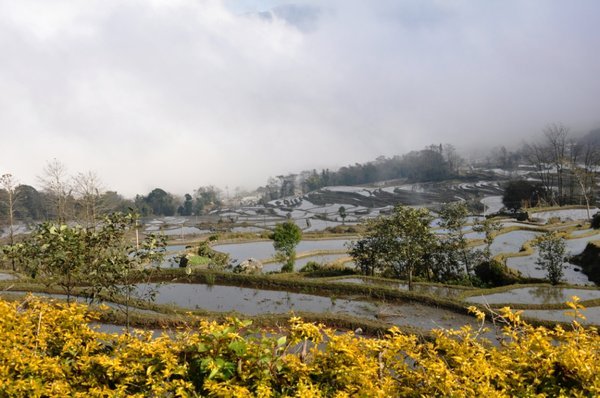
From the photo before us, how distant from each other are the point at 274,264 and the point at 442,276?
37.5ft

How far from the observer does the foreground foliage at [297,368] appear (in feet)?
10.4

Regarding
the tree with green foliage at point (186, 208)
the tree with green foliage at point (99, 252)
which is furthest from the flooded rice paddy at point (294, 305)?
the tree with green foliage at point (186, 208)

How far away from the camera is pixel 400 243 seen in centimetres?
2086

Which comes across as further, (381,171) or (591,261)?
(381,171)

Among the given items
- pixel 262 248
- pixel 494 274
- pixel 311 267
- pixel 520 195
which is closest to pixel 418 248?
pixel 494 274

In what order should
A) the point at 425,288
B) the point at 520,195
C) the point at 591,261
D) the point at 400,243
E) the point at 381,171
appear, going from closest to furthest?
the point at 425,288 < the point at 400,243 < the point at 591,261 < the point at 520,195 < the point at 381,171

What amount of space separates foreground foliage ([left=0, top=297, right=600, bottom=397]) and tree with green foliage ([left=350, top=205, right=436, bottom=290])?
16355mm

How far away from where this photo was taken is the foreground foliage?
3.16m

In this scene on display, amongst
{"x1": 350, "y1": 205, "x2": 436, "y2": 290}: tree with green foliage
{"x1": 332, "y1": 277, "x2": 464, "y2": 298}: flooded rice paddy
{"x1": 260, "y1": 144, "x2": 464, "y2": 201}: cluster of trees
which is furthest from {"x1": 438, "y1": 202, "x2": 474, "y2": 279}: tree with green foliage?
{"x1": 260, "y1": 144, "x2": 464, "y2": 201}: cluster of trees

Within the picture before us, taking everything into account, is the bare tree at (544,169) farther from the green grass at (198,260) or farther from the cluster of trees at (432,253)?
the green grass at (198,260)

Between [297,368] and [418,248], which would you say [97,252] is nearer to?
[297,368]

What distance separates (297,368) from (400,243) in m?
18.3

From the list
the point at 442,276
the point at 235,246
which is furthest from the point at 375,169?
the point at 442,276

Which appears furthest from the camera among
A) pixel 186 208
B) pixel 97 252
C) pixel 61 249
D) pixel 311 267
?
pixel 186 208
